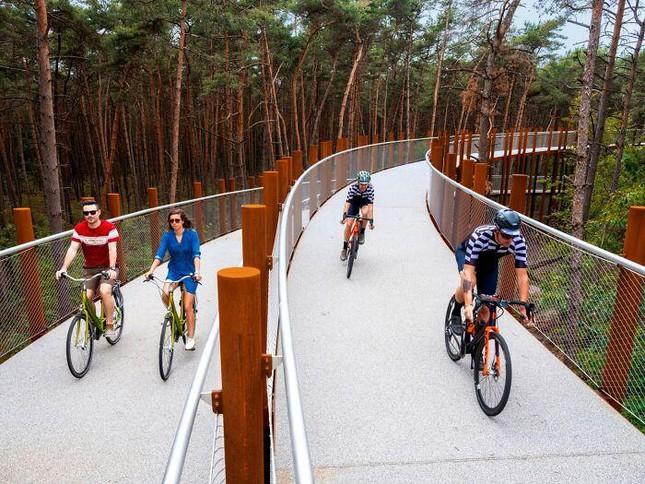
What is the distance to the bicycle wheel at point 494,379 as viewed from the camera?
13.6 feet

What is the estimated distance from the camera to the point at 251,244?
4211mm

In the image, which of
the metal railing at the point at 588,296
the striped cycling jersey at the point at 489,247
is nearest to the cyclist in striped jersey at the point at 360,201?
the metal railing at the point at 588,296

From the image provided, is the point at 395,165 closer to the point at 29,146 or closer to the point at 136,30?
the point at 136,30

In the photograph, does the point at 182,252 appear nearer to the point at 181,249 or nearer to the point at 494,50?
the point at 181,249

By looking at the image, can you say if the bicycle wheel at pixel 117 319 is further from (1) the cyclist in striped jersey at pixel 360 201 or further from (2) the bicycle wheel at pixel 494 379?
(2) the bicycle wheel at pixel 494 379

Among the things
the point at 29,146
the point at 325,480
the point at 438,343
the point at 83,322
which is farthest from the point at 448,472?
the point at 29,146

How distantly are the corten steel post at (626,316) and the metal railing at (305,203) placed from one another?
3204 millimetres

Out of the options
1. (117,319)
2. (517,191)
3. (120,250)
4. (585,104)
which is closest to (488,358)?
(517,191)

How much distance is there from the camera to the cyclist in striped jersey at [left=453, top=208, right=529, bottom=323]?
4.24 metres

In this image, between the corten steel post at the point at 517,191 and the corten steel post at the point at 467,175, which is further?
the corten steel post at the point at 467,175

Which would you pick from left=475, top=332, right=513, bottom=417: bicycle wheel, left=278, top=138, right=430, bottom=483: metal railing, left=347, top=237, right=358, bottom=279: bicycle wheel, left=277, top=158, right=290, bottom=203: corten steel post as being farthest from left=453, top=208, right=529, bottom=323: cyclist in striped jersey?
left=277, top=158, right=290, bottom=203: corten steel post

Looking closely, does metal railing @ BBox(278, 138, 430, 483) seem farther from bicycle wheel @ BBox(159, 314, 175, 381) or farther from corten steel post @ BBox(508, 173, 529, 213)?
corten steel post @ BBox(508, 173, 529, 213)

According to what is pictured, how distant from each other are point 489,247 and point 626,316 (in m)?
1.44

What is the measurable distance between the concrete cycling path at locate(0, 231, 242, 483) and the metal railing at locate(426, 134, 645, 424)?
405cm
